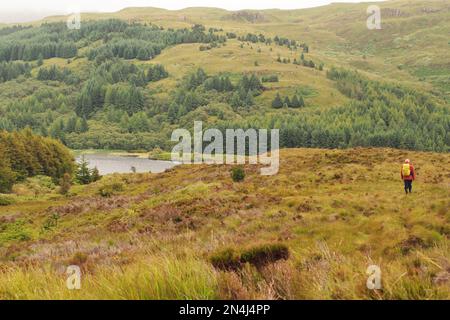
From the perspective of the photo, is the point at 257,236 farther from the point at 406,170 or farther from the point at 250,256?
the point at 406,170

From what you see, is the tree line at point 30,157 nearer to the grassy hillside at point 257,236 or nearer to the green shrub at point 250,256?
the grassy hillside at point 257,236

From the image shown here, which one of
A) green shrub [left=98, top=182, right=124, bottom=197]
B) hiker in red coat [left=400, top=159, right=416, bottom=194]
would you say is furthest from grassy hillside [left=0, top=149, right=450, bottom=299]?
hiker in red coat [left=400, top=159, right=416, bottom=194]

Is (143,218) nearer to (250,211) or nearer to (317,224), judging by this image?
(250,211)

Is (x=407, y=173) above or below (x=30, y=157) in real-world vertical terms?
above

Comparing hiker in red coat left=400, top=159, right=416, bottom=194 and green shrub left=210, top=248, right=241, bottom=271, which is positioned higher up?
green shrub left=210, top=248, right=241, bottom=271

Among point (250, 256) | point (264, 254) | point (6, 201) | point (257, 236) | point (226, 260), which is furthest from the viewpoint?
point (6, 201)

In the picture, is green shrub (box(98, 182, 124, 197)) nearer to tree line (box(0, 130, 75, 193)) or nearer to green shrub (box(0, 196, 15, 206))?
green shrub (box(0, 196, 15, 206))

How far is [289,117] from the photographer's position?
195000 mm

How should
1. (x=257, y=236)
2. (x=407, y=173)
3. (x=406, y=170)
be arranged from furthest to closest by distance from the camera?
(x=407, y=173) < (x=406, y=170) < (x=257, y=236)

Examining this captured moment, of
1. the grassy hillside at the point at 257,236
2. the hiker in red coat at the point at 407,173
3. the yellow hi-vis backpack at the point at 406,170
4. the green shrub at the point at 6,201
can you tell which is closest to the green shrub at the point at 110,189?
the grassy hillside at the point at 257,236

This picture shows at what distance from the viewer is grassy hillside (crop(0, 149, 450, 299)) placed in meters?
5.18

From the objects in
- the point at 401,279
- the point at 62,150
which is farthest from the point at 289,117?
the point at 401,279

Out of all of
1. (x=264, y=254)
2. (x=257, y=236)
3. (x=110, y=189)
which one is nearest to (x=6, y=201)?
(x=110, y=189)

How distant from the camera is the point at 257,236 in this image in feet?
54.4
